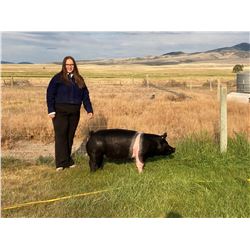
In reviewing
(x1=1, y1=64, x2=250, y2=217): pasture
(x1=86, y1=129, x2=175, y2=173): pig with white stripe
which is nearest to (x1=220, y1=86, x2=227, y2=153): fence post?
(x1=1, y1=64, x2=250, y2=217): pasture

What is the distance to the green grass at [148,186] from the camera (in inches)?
195

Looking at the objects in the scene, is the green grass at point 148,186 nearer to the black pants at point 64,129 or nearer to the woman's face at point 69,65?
the black pants at point 64,129

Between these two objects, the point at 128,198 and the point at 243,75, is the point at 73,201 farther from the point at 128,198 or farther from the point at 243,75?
the point at 243,75

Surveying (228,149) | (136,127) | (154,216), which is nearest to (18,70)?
(136,127)

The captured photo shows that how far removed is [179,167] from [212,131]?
10.1 feet

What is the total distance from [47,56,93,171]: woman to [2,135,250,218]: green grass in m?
0.41

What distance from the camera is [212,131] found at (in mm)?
9523

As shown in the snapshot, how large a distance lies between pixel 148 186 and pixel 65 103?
2.27 metres

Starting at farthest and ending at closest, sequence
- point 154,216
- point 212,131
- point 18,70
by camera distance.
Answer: point 18,70 → point 212,131 → point 154,216

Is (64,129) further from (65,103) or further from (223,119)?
(223,119)

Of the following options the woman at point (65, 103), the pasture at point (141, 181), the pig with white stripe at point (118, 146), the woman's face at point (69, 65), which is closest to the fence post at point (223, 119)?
A: the pasture at point (141, 181)

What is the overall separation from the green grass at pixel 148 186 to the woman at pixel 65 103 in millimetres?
408

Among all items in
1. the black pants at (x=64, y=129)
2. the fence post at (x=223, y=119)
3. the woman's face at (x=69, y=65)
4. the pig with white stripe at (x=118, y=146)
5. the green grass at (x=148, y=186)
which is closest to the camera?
the green grass at (x=148, y=186)

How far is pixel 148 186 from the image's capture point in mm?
5668
